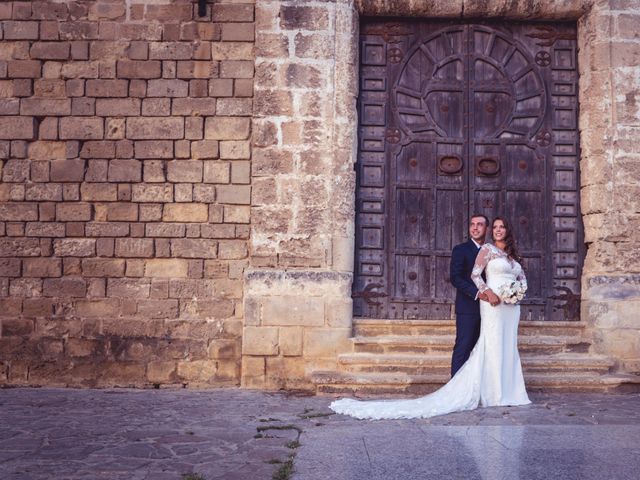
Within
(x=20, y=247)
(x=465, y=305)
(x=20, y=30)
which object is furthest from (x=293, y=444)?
(x=20, y=30)

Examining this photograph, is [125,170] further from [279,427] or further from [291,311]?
[279,427]

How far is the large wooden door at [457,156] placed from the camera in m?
6.50

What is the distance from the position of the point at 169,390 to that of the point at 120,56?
11.0ft

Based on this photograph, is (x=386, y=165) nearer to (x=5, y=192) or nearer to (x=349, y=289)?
(x=349, y=289)

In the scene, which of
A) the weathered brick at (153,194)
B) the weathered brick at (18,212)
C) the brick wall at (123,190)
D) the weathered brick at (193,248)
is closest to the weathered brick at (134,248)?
the brick wall at (123,190)

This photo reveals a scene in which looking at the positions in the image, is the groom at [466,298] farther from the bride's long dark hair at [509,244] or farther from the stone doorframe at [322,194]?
the stone doorframe at [322,194]

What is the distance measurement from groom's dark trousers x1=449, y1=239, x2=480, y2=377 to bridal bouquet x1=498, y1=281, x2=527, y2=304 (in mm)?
218

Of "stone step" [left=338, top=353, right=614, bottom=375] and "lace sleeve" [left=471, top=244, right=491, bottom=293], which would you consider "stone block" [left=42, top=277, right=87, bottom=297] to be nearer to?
"stone step" [left=338, top=353, right=614, bottom=375]

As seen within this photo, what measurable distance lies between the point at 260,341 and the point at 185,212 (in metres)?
1.48

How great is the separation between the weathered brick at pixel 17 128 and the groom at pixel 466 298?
4332 millimetres

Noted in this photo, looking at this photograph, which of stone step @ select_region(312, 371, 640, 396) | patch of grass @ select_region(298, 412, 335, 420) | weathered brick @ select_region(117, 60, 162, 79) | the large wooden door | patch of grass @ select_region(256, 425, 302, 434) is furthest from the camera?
the large wooden door

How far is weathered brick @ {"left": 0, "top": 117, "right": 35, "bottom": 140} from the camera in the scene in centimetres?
623

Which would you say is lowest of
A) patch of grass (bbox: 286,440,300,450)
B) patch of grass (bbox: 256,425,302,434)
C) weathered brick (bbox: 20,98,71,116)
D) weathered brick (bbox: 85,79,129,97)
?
patch of grass (bbox: 256,425,302,434)

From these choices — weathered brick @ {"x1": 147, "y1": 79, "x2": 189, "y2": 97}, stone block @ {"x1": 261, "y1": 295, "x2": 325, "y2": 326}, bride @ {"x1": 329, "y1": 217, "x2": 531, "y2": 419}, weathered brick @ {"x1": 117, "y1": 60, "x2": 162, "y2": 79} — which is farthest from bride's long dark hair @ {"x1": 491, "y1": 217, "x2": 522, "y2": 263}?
weathered brick @ {"x1": 117, "y1": 60, "x2": 162, "y2": 79}
